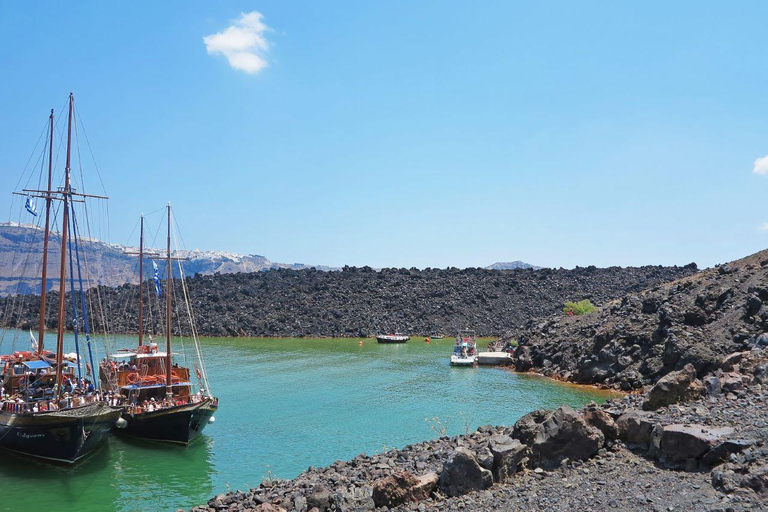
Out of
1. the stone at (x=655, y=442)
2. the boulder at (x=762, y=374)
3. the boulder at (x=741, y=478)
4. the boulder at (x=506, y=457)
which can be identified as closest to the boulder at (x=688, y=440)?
the stone at (x=655, y=442)

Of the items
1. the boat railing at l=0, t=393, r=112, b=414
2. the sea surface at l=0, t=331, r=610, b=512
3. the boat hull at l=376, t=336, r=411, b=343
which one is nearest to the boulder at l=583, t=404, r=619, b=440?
the sea surface at l=0, t=331, r=610, b=512

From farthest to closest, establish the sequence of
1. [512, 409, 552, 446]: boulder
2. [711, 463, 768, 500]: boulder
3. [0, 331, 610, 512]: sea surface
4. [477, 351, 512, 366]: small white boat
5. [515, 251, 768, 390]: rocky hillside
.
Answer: [477, 351, 512, 366]: small white boat
[515, 251, 768, 390]: rocky hillside
[0, 331, 610, 512]: sea surface
[512, 409, 552, 446]: boulder
[711, 463, 768, 500]: boulder

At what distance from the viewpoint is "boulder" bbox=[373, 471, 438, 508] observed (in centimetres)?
1495

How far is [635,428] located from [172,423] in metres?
25.1

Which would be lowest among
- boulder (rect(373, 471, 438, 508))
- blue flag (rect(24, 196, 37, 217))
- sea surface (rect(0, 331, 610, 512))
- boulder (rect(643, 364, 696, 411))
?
sea surface (rect(0, 331, 610, 512))

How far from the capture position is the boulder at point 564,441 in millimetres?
16031

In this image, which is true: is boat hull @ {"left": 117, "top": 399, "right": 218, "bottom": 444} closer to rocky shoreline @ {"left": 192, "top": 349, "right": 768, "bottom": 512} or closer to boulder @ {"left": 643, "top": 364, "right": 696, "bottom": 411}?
rocky shoreline @ {"left": 192, "top": 349, "right": 768, "bottom": 512}

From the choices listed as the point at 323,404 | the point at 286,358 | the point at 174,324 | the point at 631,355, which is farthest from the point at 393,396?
the point at 174,324

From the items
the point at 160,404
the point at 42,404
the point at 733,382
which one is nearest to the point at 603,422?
the point at 733,382

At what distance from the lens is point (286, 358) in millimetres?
73688

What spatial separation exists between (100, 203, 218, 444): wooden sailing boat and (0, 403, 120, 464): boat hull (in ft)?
→ 10.6

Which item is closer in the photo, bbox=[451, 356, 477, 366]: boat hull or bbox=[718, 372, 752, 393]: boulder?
bbox=[718, 372, 752, 393]: boulder

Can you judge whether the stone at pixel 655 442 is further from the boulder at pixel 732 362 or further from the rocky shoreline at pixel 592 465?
the boulder at pixel 732 362

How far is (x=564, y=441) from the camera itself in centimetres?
1616
